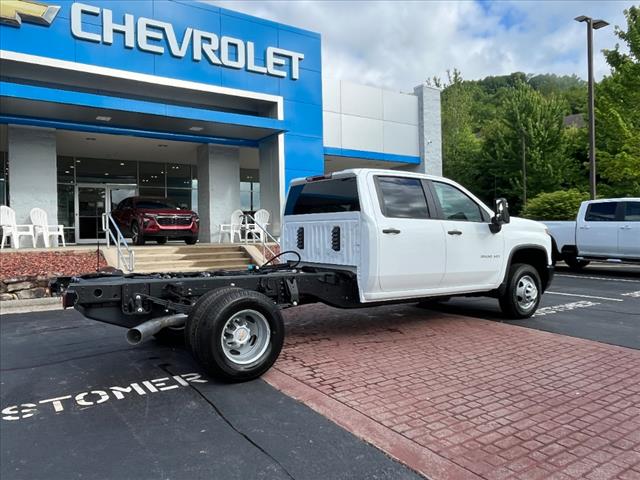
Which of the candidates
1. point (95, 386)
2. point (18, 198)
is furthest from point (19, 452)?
point (18, 198)

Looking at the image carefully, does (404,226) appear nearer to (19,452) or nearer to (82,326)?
(19,452)

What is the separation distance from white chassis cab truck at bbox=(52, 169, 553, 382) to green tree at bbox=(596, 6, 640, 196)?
13820 millimetres

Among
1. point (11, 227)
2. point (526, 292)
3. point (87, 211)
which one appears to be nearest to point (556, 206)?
point (526, 292)

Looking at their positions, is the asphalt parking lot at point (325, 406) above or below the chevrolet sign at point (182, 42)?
below

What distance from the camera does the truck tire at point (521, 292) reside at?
730 cm

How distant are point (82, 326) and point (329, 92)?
1434 centimetres

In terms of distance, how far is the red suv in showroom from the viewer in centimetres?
1423

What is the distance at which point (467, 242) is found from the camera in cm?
668

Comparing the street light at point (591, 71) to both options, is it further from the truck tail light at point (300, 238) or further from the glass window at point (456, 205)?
the truck tail light at point (300, 238)

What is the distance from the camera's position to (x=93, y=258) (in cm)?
1209

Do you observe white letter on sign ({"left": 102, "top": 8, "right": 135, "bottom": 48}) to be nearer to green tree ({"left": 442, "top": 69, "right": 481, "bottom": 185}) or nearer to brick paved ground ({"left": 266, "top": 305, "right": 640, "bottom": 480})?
brick paved ground ({"left": 266, "top": 305, "right": 640, "bottom": 480})

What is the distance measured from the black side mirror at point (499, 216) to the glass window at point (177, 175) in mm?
17966

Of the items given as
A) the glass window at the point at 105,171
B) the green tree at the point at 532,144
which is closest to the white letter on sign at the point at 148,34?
the glass window at the point at 105,171

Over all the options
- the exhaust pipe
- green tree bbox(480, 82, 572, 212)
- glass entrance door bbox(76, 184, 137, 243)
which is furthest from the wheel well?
green tree bbox(480, 82, 572, 212)
